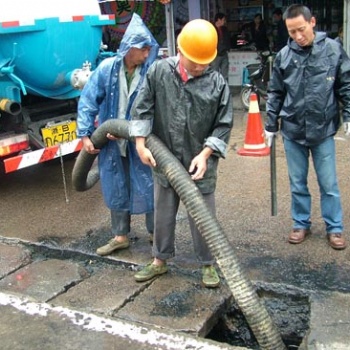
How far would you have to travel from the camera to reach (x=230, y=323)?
133 inches

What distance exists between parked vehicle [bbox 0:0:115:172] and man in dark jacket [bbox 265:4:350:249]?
2.13 m

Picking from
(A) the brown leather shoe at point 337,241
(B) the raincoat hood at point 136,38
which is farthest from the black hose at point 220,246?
(A) the brown leather shoe at point 337,241

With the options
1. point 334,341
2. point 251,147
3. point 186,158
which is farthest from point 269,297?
point 251,147

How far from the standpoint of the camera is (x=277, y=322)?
10.8 ft

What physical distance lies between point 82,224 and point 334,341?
8.64 feet

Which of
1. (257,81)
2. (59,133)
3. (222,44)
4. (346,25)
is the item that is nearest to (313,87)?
(59,133)

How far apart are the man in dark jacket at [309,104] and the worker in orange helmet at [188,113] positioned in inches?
30.6

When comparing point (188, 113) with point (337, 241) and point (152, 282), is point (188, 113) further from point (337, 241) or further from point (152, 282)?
point (337, 241)

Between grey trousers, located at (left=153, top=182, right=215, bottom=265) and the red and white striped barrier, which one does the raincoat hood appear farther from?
the red and white striped barrier

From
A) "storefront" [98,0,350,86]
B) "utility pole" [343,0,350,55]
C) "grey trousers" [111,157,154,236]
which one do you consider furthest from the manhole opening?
"storefront" [98,0,350,86]

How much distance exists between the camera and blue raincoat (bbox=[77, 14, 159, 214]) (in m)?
3.65

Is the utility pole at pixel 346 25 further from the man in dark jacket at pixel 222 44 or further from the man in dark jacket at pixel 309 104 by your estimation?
the man in dark jacket at pixel 309 104

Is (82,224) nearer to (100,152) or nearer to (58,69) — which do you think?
(100,152)

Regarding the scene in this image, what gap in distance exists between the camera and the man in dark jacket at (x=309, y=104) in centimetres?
371
